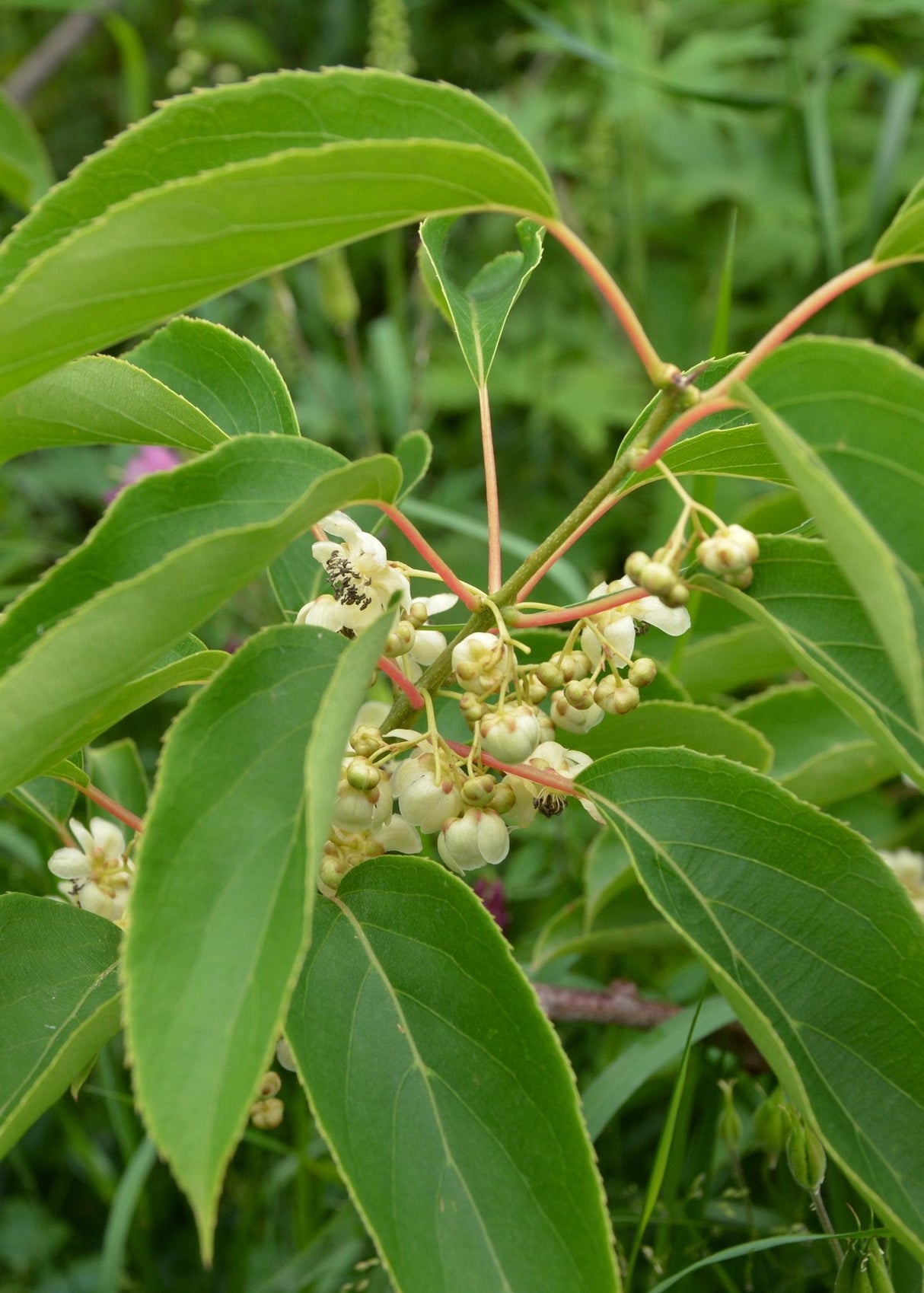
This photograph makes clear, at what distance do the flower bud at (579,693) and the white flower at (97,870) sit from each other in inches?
15.1

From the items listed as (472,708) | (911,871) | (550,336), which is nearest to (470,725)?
(472,708)

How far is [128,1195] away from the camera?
121 centimetres

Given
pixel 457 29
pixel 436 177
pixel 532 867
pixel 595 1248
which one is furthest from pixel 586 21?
pixel 595 1248

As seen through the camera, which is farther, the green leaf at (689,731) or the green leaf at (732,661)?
the green leaf at (732,661)

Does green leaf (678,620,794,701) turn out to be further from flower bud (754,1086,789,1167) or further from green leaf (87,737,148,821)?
green leaf (87,737,148,821)

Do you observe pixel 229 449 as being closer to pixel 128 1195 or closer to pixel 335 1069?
pixel 335 1069

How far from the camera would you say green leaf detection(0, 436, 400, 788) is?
55cm

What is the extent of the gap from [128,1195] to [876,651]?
98 centimetres

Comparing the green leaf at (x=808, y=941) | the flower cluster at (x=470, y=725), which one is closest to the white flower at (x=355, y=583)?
the flower cluster at (x=470, y=725)

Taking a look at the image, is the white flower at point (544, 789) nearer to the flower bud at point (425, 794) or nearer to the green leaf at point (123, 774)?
the flower bud at point (425, 794)

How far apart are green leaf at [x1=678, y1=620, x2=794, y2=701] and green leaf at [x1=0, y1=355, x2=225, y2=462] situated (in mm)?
656

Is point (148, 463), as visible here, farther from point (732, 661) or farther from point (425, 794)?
point (425, 794)

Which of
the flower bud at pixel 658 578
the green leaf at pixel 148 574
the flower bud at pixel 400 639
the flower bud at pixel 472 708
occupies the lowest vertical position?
the flower bud at pixel 472 708

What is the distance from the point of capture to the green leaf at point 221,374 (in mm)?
873
